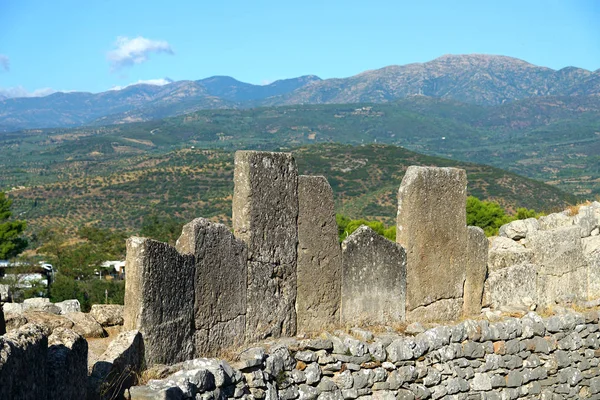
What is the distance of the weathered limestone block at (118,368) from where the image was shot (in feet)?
19.0

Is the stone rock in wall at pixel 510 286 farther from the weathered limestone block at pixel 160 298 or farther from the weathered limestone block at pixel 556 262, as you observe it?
the weathered limestone block at pixel 160 298

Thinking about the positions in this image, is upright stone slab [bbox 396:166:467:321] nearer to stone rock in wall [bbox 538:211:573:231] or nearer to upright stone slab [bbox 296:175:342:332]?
upright stone slab [bbox 296:175:342:332]

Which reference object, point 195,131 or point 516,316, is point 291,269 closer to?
point 516,316

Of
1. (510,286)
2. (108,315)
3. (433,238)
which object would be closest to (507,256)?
(510,286)

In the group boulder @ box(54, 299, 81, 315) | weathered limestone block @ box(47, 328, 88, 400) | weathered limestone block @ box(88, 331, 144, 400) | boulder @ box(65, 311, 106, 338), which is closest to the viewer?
weathered limestone block @ box(47, 328, 88, 400)

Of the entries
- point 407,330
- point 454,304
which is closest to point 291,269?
point 407,330

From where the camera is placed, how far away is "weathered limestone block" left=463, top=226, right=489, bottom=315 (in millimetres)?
10109

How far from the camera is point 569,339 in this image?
403 inches

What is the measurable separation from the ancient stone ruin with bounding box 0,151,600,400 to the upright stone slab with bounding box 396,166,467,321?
0.07 feet

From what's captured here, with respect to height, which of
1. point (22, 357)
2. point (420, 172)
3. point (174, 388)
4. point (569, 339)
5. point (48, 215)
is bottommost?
point (48, 215)

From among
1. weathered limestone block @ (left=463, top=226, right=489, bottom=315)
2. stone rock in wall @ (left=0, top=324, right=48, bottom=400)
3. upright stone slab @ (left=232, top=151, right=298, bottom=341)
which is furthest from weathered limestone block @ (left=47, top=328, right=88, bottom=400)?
weathered limestone block @ (left=463, top=226, right=489, bottom=315)

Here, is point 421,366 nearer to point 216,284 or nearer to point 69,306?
point 216,284

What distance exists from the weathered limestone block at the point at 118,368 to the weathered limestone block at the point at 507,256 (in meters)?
5.59

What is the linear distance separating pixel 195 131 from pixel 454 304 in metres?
176
